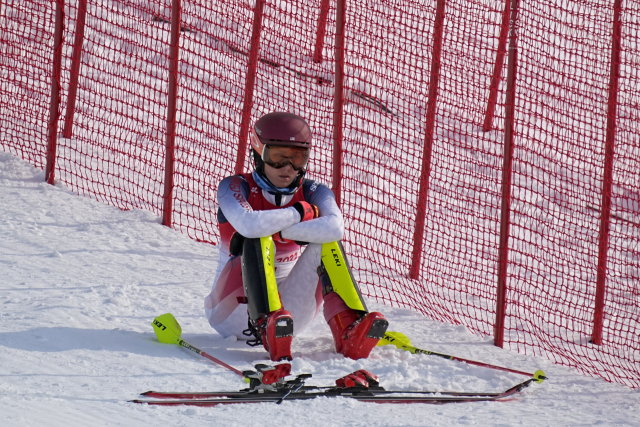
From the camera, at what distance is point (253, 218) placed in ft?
13.8

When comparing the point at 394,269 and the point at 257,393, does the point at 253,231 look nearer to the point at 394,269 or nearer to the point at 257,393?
the point at 257,393

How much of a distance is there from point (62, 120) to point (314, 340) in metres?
4.45

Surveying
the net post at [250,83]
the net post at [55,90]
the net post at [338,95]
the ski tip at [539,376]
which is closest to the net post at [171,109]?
the net post at [250,83]

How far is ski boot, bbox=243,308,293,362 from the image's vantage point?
404 cm

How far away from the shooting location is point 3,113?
772 centimetres

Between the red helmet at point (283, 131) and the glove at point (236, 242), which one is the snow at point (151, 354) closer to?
the glove at point (236, 242)

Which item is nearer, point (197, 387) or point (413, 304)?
point (197, 387)

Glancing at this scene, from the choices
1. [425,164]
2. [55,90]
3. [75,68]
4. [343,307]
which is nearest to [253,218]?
[343,307]

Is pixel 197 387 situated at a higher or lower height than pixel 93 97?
lower

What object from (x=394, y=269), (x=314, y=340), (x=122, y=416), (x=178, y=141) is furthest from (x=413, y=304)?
(x=178, y=141)

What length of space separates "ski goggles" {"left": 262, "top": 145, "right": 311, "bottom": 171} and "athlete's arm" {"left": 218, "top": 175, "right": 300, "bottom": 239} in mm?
258

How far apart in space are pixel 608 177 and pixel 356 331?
2.35 metres

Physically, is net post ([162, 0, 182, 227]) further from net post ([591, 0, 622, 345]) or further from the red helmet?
net post ([591, 0, 622, 345])

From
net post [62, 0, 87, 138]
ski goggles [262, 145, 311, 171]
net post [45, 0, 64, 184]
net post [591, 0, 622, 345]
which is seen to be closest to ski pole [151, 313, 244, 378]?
ski goggles [262, 145, 311, 171]
